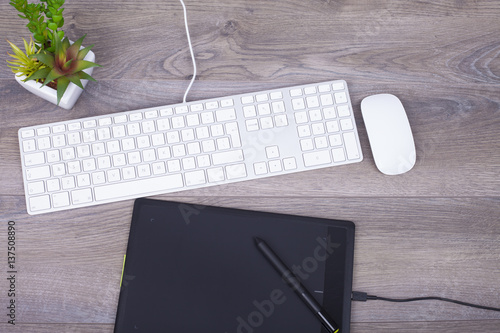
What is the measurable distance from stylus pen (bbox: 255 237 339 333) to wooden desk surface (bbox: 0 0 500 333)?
58mm

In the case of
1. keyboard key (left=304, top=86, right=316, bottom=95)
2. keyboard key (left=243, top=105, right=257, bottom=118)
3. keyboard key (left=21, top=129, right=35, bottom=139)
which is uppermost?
keyboard key (left=304, top=86, right=316, bottom=95)

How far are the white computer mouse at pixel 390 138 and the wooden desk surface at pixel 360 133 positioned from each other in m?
0.03

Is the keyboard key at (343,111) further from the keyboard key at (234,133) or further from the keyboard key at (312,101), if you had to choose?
the keyboard key at (234,133)

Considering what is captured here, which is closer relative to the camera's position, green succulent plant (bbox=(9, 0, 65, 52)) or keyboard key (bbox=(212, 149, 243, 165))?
green succulent plant (bbox=(9, 0, 65, 52))

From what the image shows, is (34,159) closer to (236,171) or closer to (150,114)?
(150,114)

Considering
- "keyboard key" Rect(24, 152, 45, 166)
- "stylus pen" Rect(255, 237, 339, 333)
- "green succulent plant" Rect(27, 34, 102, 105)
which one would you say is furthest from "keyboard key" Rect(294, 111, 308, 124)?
"keyboard key" Rect(24, 152, 45, 166)

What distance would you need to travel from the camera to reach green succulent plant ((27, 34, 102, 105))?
0.63 metres

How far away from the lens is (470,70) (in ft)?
2.52

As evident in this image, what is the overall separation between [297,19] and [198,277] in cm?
53

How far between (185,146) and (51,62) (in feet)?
0.85

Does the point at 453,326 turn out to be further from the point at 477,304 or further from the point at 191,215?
the point at 191,215

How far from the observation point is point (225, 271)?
0.68 m

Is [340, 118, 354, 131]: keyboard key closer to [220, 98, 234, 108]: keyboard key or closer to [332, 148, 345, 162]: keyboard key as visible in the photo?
[332, 148, 345, 162]: keyboard key

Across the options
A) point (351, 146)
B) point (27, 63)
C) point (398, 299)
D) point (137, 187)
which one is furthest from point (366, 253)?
point (27, 63)
